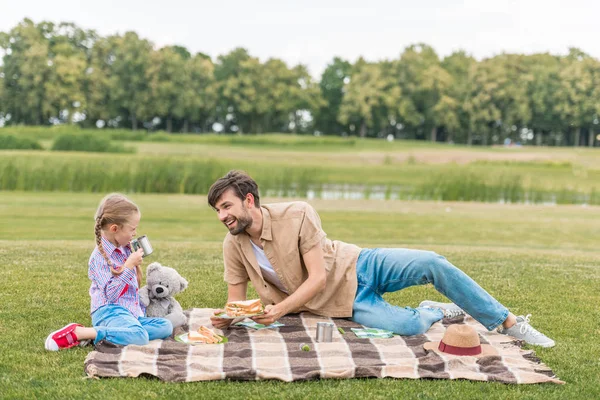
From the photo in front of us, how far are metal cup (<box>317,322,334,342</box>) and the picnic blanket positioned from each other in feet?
0.19

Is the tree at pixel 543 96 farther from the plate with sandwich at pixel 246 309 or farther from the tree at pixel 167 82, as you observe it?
the plate with sandwich at pixel 246 309

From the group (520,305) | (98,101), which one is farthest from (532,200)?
(98,101)

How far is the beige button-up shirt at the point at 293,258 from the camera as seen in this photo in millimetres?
4883

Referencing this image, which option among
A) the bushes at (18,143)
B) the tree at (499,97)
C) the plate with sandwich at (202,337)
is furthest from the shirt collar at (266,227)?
the tree at (499,97)

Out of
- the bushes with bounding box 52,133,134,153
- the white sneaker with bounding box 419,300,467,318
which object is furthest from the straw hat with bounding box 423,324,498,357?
the bushes with bounding box 52,133,134,153

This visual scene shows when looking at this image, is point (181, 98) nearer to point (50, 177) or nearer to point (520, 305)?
point (50, 177)

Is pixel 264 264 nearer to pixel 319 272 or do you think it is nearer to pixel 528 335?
pixel 319 272

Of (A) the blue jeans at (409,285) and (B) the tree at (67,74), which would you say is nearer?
(A) the blue jeans at (409,285)

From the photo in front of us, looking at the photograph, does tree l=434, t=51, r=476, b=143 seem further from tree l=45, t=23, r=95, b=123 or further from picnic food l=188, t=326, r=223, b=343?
picnic food l=188, t=326, r=223, b=343

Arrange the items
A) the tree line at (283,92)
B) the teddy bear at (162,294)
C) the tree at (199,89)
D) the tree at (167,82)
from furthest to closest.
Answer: the tree at (199,89) < the tree at (167,82) < the tree line at (283,92) < the teddy bear at (162,294)

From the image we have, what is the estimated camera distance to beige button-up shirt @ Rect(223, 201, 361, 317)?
16.0 feet

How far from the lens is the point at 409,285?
200 inches

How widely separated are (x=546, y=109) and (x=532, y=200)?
24276mm

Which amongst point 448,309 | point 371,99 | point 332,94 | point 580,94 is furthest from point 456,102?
point 448,309
